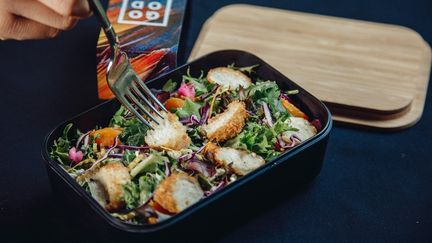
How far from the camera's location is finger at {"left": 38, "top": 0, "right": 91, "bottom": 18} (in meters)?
1.40

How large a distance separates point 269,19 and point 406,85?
1.74ft

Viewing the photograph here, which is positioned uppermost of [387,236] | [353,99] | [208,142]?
[208,142]

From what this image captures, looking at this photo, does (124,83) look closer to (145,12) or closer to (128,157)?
(128,157)

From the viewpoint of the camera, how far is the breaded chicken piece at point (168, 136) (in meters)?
1.53

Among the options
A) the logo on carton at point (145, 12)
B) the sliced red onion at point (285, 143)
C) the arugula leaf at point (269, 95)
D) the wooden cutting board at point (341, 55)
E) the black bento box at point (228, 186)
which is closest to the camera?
the black bento box at point (228, 186)

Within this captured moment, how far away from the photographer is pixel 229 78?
5.78 ft

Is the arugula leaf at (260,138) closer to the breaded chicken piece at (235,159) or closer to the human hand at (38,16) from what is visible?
the breaded chicken piece at (235,159)

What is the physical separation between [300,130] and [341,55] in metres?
0.54

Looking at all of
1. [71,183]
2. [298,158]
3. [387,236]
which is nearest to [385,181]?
[387,236]

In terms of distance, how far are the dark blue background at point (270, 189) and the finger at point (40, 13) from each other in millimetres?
394

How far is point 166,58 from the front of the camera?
6.19 feet

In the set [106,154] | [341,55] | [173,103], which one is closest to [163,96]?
[173,103]

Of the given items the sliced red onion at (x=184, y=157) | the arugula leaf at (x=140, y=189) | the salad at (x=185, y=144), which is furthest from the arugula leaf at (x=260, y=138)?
the arugula leaf at (x=140, y=189)

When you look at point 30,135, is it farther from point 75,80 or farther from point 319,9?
point 319,9
